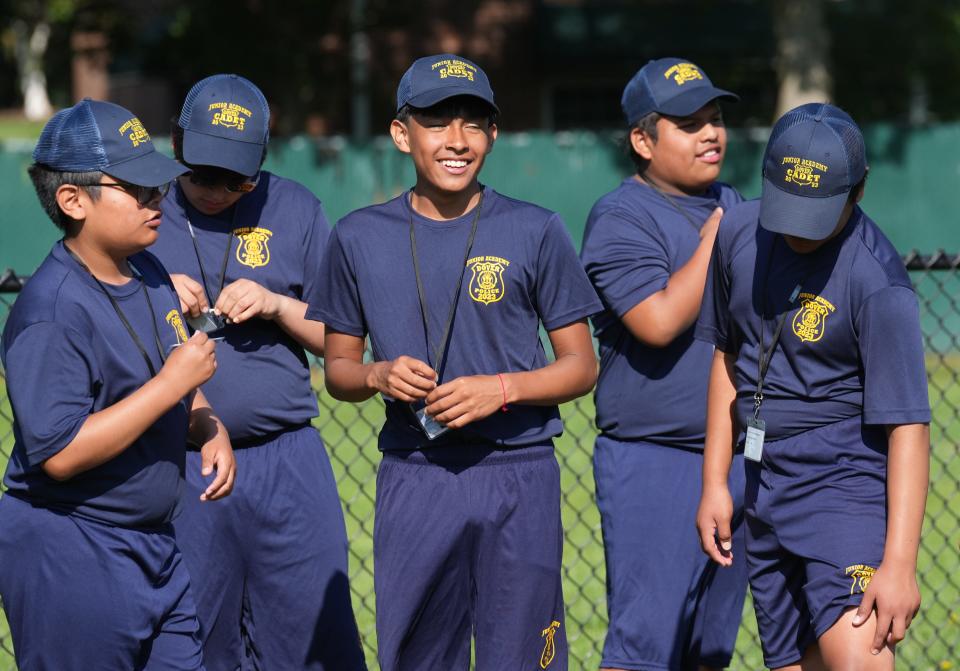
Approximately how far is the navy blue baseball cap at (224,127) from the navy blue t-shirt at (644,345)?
Result: 112 cm

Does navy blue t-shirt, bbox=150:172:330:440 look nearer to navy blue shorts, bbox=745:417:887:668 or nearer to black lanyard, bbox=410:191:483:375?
black lanyard, bbox=410:191:483:375

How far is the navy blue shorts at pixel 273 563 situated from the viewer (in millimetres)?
4094

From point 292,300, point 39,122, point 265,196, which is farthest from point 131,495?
point 39,122

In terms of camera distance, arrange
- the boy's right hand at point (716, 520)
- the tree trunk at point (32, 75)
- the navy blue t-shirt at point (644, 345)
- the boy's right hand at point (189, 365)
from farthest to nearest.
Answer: the tree trunk at point (32, 75) → the navy blue t-shirt at point (644, 345) → the boy's right hand at point (716, 520) → the boy's right hand at point (189, 365)

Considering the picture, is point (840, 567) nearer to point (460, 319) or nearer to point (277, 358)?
point (460, 319)

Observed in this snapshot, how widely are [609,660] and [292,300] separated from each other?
5.18ft

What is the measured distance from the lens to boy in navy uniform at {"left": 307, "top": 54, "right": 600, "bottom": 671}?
3.69m

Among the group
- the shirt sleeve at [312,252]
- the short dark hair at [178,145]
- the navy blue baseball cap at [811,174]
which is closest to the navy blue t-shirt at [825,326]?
the navy blue baseball cap at [811,174]

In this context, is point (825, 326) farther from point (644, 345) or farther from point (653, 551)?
point (653, 551)

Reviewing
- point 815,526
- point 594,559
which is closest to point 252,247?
point 815,526

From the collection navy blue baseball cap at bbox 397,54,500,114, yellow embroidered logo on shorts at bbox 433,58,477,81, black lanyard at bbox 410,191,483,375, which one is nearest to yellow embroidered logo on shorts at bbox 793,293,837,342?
black lanyard at bbox 410,191,483,375

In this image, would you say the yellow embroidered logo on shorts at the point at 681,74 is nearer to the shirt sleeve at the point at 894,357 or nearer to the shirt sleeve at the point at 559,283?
the shirt sleeve at the point at 559,283

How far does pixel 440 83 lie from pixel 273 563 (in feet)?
5.15

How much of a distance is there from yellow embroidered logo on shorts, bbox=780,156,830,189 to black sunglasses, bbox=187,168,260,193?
1624 millimetres
